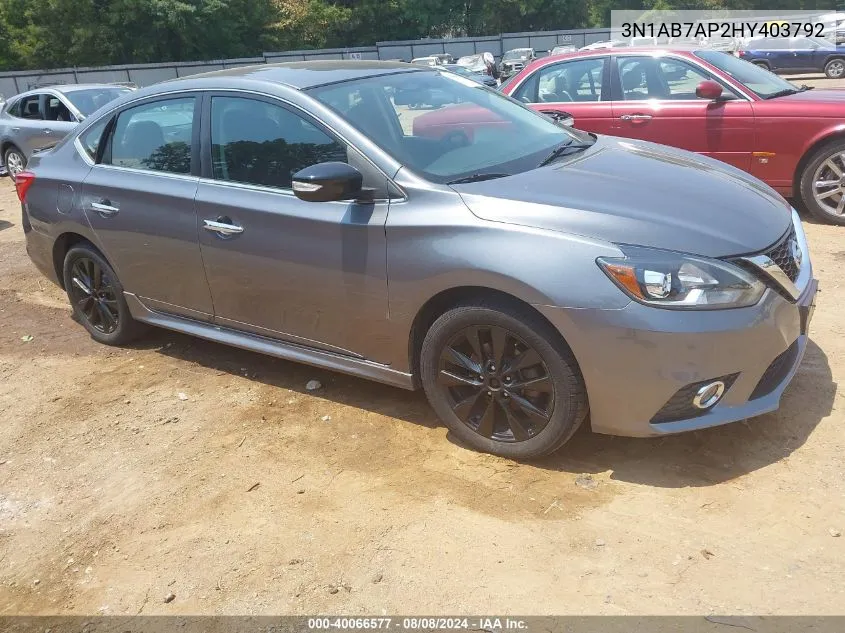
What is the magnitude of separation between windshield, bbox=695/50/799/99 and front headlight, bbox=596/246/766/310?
500cm

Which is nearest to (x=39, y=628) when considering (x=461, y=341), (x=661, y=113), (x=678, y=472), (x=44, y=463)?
(x=44, y=463)

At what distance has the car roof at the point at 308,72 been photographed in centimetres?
401

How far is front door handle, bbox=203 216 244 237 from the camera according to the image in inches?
156

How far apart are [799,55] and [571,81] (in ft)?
68.4

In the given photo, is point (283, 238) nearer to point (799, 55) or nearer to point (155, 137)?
point (155, 137)

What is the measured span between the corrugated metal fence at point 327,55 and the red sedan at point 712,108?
30341 mm

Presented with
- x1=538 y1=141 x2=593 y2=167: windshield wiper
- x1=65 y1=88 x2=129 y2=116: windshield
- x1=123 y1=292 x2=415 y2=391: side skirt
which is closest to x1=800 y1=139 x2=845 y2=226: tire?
x1=538 y1=141 x2=593 y2=167: windshield wiper

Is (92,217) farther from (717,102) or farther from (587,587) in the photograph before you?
(717,102)

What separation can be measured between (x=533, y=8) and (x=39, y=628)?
215 ft

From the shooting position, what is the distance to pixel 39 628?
273 cm

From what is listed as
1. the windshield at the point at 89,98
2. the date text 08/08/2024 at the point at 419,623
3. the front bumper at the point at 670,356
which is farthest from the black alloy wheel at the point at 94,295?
the windshield at the point at 89,98

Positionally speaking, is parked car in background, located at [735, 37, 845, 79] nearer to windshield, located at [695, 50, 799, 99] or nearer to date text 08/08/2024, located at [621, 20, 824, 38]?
date text 08/08/2024, located at [621, 20, 824, 38]

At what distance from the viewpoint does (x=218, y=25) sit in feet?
149

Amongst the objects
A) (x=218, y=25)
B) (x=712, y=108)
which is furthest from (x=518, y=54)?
(x=712, y=108)
